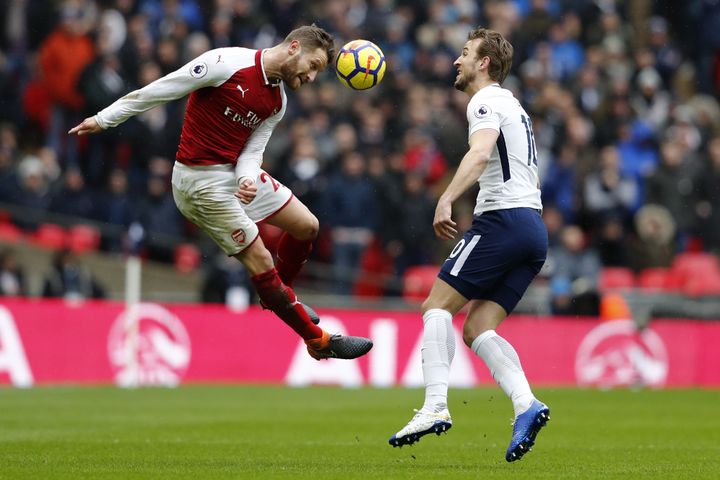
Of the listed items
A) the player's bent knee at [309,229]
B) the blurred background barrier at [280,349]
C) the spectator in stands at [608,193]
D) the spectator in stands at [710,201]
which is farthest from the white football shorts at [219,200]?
the spectator in stands at [710,201]

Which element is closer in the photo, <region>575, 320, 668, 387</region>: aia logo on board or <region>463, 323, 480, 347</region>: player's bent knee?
<region>463, 323, 480, 347</region>: player's bent knee

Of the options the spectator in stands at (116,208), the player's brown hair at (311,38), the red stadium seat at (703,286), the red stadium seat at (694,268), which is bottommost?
the red stadium seat at (703,286)

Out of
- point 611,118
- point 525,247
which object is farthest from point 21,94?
point 525,247

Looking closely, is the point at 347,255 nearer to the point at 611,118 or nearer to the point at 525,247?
the point at 611,118

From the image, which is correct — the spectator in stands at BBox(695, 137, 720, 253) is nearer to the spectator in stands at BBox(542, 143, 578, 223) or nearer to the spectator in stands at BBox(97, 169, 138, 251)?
the spectator in stands at BBox(542, 143, 578, 223)

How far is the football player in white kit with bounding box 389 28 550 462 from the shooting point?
9328 millimetres

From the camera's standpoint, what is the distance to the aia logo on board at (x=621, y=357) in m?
20.8

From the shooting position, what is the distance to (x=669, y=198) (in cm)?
2198

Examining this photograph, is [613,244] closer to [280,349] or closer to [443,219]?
[280,349]

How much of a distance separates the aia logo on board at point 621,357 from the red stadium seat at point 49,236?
7.94 meters

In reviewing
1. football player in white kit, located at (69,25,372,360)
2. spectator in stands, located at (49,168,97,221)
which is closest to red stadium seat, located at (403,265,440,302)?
spectator in stands, located at (49,168,97,221)

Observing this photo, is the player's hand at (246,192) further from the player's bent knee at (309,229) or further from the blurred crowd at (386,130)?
the blurred crowd at (386,130)

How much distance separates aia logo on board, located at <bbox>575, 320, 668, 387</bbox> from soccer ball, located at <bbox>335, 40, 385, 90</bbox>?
37.1ft

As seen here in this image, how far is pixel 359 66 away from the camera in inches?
406
